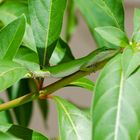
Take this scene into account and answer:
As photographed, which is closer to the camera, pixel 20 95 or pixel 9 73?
pixel 9 73

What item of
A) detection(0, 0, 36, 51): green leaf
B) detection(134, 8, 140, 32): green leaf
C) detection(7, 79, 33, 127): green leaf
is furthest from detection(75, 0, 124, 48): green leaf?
detection(7, 79, 33, 127): green leaf

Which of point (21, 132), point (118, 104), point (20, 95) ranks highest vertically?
point (118, 104)

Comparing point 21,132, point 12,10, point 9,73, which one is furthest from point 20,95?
point 9,73

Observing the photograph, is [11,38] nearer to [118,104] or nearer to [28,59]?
[28,59]

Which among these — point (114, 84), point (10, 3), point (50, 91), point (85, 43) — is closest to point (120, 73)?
point (114, 84)

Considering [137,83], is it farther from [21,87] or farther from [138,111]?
[21,87]
